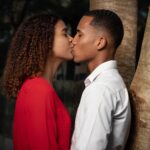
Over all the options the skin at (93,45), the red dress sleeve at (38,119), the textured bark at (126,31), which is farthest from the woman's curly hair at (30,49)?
the textured bark at (126,31)

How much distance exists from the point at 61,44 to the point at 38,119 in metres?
0.53

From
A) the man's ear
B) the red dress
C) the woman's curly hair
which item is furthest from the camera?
the woman's curly hair

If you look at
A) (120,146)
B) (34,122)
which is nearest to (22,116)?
(34,122)

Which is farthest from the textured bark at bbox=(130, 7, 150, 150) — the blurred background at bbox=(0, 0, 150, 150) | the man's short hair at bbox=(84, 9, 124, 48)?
the blurred background at bbox=(0, 0, 150, 150)

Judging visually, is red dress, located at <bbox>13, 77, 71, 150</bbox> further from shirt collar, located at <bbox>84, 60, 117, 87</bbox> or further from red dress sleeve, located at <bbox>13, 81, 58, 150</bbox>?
shirt collar, located at <bbox>84, 60, 117, 87</bbox>

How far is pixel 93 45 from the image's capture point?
110 inches

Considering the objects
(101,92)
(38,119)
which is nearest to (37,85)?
(38,119)

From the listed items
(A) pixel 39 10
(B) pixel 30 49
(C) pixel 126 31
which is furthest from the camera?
(A) pixel 39 10

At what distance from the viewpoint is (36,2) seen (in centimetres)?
1275

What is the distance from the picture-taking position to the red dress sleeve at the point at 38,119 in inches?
113

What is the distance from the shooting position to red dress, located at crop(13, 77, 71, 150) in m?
2.88

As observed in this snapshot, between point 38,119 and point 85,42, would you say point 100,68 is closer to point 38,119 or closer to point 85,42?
point 85,42

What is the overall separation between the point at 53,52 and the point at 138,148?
0.81 meters

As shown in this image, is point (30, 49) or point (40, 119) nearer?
point (40, 119)
